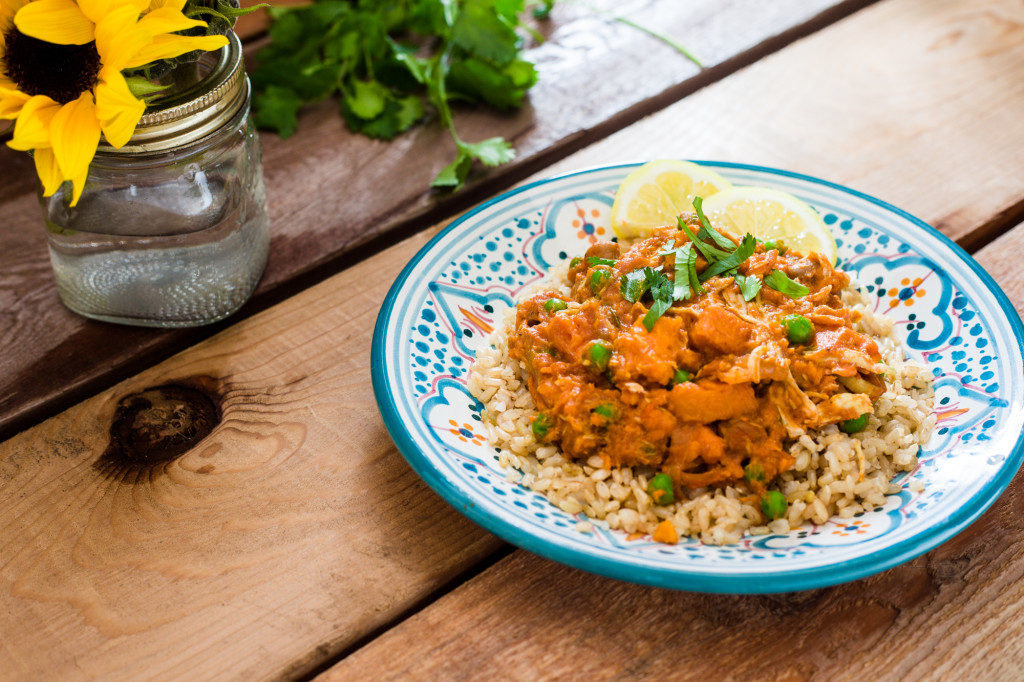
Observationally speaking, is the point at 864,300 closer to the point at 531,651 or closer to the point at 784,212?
the point at 784,212

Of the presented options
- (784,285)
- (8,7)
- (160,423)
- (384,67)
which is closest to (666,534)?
(784,285)

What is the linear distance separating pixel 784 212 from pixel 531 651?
1361 millimetres

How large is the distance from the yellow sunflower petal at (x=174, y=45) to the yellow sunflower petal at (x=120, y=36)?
0.04m

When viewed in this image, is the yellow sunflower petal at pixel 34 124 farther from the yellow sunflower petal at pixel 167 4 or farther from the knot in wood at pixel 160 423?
the knot in wood at pixel 160 423

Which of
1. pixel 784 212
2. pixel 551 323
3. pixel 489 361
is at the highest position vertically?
pixel 784 212

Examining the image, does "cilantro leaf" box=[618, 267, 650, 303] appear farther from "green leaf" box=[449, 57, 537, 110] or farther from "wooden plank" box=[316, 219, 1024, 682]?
"green leaf" box=[449, 57, 537, 110]

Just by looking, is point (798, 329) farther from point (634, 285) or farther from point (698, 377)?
point (634, 285)

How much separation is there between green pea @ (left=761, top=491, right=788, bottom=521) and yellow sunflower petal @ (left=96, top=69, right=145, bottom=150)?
158 cm

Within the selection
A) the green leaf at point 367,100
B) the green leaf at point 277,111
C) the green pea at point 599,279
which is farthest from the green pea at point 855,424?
the green leaf at point 277,111

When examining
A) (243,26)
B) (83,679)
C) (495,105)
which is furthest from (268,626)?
(243,26)

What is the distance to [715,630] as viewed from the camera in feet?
6.21

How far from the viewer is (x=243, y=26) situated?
12.0 ft

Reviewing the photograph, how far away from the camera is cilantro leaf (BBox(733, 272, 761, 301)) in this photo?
2.18 m

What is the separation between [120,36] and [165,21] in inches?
4.5
